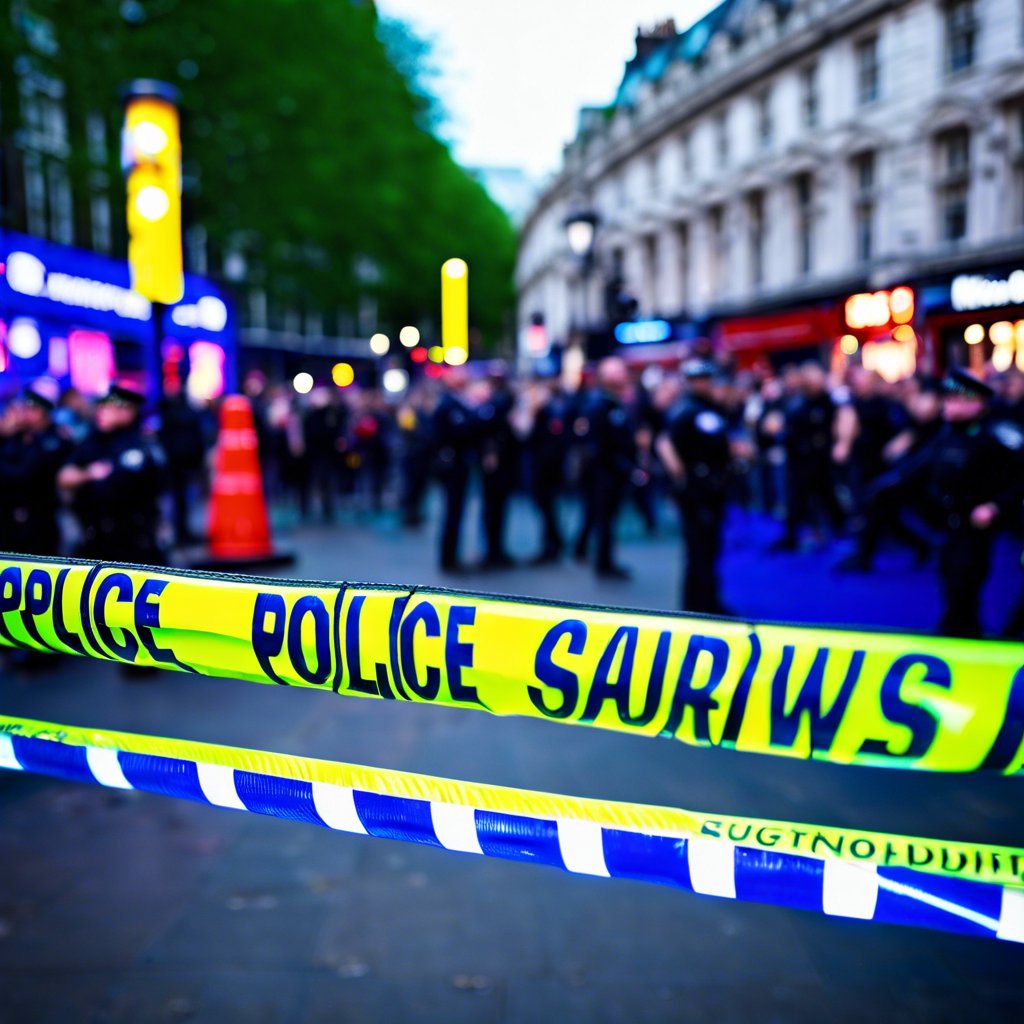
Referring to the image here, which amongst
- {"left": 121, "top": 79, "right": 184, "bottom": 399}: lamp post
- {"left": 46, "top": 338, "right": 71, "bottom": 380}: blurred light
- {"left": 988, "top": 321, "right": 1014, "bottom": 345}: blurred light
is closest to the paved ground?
{"left": 988, "top": 321, "right": 1014, "bottom": 345}: blurred light

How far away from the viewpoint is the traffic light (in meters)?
8.29

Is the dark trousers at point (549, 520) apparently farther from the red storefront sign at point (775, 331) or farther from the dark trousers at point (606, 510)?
the red storefront sign at point (775, 331)

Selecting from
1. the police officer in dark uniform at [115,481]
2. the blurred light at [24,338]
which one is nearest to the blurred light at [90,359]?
the blurred light at [24,338]

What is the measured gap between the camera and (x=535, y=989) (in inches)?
112

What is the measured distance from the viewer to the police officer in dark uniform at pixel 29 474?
6.54 meters

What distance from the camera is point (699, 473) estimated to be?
6.86 meters

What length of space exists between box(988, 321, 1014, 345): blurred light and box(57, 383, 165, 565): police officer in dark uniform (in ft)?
15.6

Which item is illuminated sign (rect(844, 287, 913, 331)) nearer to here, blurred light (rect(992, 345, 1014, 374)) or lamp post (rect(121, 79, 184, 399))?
blurred light (rect(992, 345, 1014, 374))

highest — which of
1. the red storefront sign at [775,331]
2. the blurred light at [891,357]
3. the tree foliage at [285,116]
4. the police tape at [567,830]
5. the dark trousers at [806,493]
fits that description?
the tree foliage at [285,116]

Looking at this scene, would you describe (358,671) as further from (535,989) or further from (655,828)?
(535,989)

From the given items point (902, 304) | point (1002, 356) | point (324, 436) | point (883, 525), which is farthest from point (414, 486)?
point (1002, 356)

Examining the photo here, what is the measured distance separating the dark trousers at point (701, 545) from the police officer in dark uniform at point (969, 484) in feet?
4.76

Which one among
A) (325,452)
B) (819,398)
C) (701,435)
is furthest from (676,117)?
(701,435)

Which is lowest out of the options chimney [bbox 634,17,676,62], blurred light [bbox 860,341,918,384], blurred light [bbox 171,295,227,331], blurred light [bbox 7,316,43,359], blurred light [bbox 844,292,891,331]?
blurred light [bbox 860,341,918,384]
